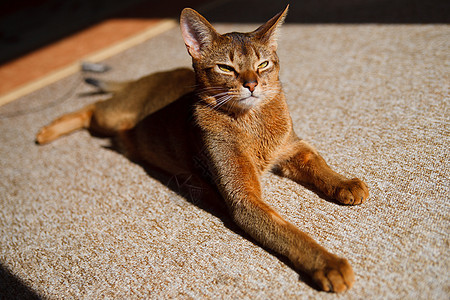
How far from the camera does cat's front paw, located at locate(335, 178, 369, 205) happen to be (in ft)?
3.83

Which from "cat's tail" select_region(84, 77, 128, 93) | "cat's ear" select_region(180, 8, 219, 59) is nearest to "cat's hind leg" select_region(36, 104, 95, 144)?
"cat's tail" select_region(84, 77, 128, 93)

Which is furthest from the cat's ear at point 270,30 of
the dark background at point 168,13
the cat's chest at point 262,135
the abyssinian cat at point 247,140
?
the dark background at point 168,13

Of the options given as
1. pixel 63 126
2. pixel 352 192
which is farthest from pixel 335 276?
pixel 63 126

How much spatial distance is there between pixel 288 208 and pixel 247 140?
28cm

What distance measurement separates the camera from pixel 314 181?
1.29 m

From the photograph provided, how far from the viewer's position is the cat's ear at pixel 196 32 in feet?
4.00

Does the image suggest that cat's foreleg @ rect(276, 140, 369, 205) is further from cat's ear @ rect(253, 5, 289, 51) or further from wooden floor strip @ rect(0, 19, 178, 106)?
wooden floor strip @ rect(0, 19, 178, 106)

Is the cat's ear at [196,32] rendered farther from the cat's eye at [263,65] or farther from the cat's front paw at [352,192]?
the cat's front paw at [352,192]

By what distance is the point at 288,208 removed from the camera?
4.10ft

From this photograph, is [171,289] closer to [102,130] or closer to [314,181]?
[314,181]

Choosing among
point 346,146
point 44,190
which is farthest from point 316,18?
point 44,190

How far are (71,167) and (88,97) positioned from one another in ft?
2.44

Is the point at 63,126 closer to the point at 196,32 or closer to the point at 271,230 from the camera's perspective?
the point at 196,32

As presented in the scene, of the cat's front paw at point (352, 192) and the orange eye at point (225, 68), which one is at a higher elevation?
the orange eye at point (225, 68)
